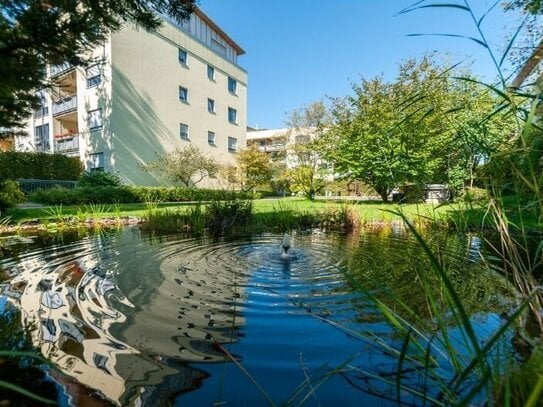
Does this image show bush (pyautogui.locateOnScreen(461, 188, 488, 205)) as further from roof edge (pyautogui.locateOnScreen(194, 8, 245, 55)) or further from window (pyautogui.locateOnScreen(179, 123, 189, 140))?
roof edge (pyautogui.locateOnScreen(194, 8, 245, 55))

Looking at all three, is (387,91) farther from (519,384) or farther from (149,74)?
(519,384)

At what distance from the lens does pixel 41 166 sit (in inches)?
718

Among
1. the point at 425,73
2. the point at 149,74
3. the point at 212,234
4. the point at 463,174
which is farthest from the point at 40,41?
the point at 149,74

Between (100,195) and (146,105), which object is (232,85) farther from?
(100,195)

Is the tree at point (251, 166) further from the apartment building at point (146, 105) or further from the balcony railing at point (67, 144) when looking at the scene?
the balcony railing at point (67, 144)

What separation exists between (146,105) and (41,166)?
24.5 ft

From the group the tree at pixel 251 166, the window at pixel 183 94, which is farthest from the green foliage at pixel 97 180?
the tree at pixel 251 166

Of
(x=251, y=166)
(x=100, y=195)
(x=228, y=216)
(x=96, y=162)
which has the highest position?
(x=251, y=166)

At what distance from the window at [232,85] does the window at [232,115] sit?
5.53ft

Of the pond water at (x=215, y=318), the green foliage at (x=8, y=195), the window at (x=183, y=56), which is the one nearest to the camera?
the pond water at (x=215, y=318)

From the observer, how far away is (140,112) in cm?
2145

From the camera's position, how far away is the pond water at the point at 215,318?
1.61 m

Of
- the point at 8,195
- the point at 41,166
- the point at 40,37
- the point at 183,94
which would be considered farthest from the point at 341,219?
the point at 183,94

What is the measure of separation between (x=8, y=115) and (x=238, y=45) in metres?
31.5
